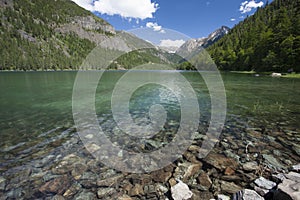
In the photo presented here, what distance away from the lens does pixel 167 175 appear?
4.46 metres

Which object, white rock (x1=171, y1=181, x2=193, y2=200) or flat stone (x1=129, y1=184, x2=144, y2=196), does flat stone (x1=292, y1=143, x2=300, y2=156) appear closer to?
white rock (x1=171, y1=181, x2=193, y2=200)

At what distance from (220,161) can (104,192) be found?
3.59 metres

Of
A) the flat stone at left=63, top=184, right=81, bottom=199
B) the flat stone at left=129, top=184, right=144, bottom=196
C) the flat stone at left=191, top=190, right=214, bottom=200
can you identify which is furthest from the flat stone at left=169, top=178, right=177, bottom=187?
the flat stone at left=63, top=184, right=81, bottom=199

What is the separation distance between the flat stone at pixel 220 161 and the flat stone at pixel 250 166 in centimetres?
26

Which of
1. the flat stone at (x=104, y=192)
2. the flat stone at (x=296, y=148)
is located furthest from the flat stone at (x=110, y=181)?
the flat stone at (x=296, y=148)

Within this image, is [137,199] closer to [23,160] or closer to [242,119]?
[23,160]

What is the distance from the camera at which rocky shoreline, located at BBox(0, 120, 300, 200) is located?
3680mm

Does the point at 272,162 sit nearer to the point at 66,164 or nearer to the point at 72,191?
the point at 72,191

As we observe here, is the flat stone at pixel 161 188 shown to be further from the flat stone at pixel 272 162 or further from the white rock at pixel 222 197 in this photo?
the flat stone at pixel 272 162

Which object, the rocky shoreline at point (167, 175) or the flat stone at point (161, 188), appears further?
the flat stone at point (161, 188)

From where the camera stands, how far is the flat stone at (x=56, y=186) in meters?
3.88

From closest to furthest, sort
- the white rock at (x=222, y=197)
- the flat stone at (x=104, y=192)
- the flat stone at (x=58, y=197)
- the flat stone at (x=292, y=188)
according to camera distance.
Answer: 1. the flat stone at (x=292, y=188)
2. the white rock at (x=222, y=197)
3. the flat stone at (x=58, y=197)
4. the flat stone at (x=104, y=192)

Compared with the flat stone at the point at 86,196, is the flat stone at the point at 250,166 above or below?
above

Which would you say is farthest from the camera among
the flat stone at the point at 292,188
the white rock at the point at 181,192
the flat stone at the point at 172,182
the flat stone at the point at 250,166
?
the flat stone at the point at 250,166
